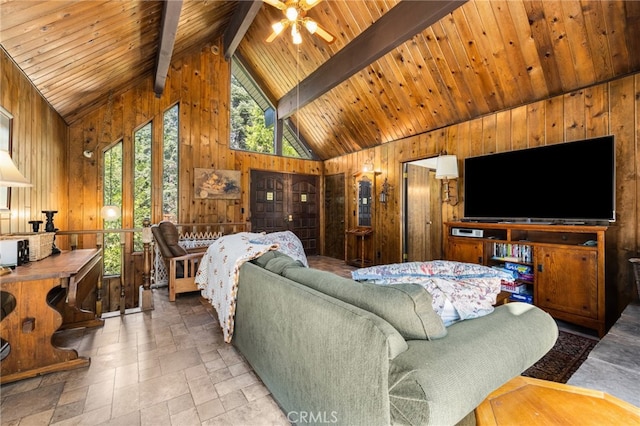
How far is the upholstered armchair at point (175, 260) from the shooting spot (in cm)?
370

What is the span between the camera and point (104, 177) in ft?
16.3

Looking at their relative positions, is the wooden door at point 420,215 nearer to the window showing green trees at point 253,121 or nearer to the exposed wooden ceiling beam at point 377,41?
the exposed wooden ceiling beam at point 377,41

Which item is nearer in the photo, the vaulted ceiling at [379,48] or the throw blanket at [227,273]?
the throw blanket at [227,273]

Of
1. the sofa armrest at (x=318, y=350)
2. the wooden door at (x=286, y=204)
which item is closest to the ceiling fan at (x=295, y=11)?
the sofa armrest at (x=318, y=350)

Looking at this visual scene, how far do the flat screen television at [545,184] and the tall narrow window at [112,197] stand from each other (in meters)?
6.02

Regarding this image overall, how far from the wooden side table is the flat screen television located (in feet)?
7.36

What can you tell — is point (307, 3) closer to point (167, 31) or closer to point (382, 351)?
point (167, 31)

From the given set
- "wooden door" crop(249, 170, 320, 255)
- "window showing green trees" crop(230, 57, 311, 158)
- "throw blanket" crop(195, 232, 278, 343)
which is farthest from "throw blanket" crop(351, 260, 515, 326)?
"window showing green trees" crop(230, 57, 311, 158)

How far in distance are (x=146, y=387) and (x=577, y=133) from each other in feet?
16.2

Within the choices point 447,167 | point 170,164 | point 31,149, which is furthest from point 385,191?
point 31,149

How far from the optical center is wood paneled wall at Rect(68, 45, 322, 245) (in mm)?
4777

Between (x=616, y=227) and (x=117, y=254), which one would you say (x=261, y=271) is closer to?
(x=616, y=227)

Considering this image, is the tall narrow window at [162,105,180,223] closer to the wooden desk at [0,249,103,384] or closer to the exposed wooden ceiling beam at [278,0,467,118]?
the exposed wooden ceiling beam at [278,0,467,118]

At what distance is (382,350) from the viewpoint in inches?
34.8
